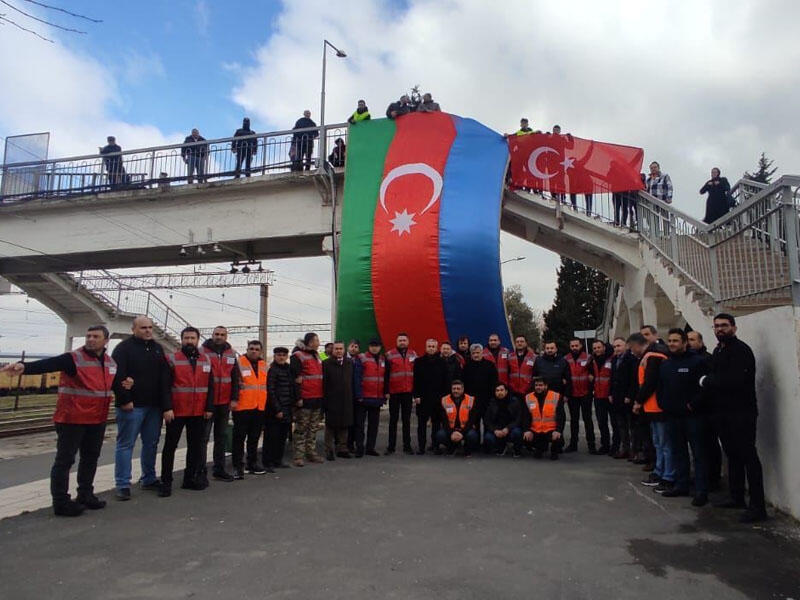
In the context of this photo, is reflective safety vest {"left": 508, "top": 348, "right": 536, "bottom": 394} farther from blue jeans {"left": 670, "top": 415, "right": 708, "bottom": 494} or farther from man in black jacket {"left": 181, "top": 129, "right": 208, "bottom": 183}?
man in black jacket {"left": 181, "top": 129, "right": 208, "bottom": 183}

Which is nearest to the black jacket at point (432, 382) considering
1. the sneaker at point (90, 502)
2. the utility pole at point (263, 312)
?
the sneaker at point (90, 502)

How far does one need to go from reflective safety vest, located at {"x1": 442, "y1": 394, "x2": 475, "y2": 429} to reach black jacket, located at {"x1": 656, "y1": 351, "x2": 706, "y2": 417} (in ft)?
8.81

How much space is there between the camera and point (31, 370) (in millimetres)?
4617

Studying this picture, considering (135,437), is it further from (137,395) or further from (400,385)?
(400,385)

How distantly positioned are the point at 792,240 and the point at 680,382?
1.61 meters

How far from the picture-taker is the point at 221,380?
6234 millimetres

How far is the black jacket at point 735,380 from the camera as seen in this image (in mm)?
4629

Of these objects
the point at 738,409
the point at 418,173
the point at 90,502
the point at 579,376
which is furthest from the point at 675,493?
the point at 418,173

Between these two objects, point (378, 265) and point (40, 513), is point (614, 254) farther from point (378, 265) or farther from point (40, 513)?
point (40, 513)

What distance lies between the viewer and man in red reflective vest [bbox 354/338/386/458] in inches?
310

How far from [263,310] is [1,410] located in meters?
11.0

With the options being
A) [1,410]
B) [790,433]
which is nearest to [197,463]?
[790,433]

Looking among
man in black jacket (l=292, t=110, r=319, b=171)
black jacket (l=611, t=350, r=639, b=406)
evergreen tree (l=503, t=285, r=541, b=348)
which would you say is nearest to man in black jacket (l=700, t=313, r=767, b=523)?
black jacket (l=611, t=350, r=639, b=406)

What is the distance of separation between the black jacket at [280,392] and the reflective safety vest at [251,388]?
12 centimetres
